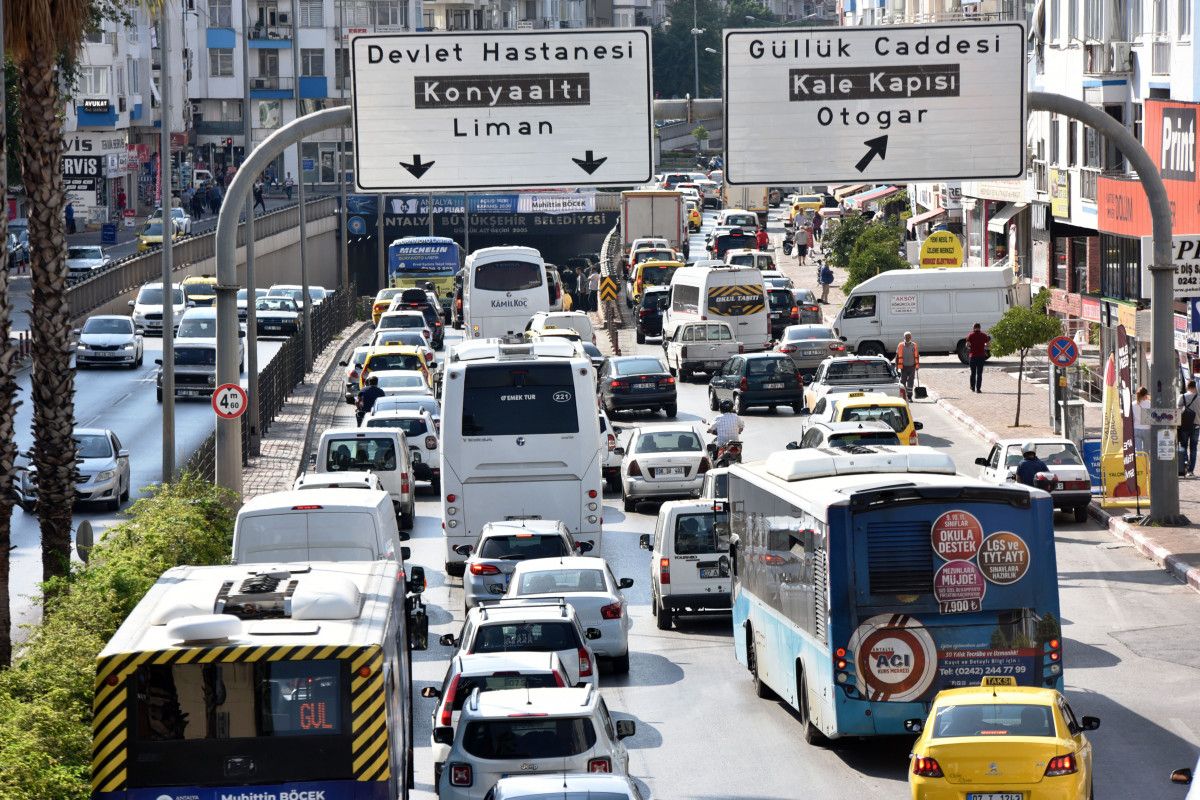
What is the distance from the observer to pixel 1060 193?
54.2m

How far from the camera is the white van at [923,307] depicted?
53125 millimetres

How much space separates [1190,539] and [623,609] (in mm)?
10335

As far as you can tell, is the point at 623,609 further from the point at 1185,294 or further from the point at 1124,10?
the point at 1124,10

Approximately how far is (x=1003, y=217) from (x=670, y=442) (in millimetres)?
34187

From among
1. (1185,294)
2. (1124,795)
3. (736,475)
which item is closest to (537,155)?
(736,475)

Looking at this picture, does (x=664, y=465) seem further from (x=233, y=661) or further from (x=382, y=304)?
(x=382, y=304)

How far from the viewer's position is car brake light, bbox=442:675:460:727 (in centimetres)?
1627

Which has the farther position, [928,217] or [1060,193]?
[928,217]

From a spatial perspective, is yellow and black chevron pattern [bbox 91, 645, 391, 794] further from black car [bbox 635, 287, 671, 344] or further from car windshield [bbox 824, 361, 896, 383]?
black car [bbox 635, 287, 671, 344]

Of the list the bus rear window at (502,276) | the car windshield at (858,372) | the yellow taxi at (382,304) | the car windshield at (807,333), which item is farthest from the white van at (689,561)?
the yellow taxi at (382,304)

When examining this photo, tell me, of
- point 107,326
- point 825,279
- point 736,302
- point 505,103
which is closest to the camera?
point 505,103

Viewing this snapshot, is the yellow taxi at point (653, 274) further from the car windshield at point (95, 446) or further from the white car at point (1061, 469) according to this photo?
the white car at point (1061, 469)

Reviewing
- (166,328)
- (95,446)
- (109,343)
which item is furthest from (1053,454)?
(109,343)

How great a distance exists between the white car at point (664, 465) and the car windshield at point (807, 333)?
16.7 meters
